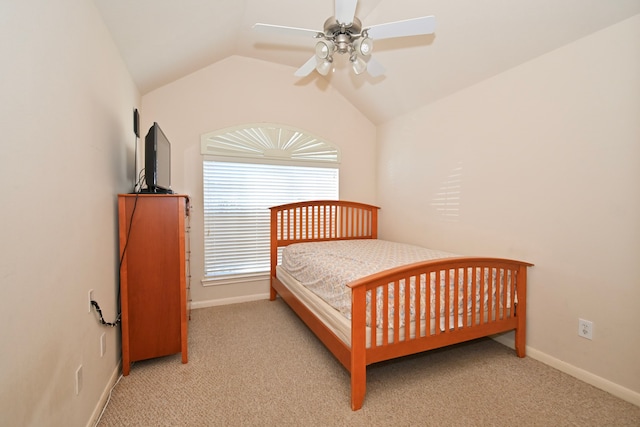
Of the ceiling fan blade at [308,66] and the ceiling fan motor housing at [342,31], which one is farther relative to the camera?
the ceiling fan blade at [308,66]

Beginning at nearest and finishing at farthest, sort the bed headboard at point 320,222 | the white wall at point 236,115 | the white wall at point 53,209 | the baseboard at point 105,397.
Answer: the white wall at point 53,209 → the baseboard at point 105,397 → the white wall at point 236,115 → the bed headboard at point 320,222

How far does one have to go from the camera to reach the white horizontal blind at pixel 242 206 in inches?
125

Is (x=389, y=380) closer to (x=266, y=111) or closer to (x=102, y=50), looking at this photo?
(x=102, y=50)

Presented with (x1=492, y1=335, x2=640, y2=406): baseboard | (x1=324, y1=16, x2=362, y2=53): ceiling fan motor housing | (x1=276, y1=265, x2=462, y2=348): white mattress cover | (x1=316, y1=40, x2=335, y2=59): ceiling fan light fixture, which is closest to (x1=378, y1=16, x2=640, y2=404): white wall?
(x1=492, y1=335, x2=640, y2=406): baseboard

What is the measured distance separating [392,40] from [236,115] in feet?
6.14

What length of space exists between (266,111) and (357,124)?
1.30 metres

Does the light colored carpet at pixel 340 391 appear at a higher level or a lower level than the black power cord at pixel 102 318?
lower

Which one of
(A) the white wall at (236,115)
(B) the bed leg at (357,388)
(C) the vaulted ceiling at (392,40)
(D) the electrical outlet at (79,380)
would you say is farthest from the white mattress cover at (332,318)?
(C) the vaulted ceiling at (392,40)

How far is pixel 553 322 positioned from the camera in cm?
199

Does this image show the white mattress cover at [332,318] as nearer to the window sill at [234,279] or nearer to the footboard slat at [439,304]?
the footboard slat at [439,304]

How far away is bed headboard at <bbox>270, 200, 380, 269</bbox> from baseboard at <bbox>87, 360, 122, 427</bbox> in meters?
1.72

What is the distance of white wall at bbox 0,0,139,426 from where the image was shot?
846 mm

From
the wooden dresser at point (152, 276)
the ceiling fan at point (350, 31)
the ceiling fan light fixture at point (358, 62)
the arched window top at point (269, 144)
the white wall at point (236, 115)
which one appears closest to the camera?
the ceiling fan at point (350, 31)

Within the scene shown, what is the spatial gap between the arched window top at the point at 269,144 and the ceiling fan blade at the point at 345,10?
1.85 meters
